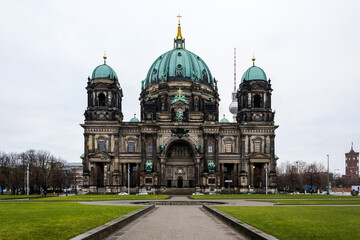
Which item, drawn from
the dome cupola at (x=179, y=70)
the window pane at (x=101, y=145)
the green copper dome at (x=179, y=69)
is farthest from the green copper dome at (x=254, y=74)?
the window pane at (x=101, y=145)

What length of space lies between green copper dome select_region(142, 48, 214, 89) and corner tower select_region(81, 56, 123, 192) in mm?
16576

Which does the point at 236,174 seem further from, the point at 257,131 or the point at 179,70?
the point at 179,70

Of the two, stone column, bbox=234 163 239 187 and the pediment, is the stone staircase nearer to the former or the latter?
stone column, bbox=234 163 239 187

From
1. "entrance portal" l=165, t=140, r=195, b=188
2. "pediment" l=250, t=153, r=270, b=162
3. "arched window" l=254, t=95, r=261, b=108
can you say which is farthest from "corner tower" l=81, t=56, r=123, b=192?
"arched window" l=254, t=95, r=261, b=108

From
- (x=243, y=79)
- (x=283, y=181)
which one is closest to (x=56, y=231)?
(x=243, y=79)

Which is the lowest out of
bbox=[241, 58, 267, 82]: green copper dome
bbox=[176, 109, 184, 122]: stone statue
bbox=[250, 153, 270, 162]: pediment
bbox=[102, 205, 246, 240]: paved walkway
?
bbox=[102, 205, 246, 240]: paved walkway

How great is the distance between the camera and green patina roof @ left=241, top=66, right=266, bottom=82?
98.8m

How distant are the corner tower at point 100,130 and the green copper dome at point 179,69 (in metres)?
16.6

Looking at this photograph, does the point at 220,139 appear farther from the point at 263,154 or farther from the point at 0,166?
the point at 0,166

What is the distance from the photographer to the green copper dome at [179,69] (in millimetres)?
108875

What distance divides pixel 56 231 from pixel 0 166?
10561cm

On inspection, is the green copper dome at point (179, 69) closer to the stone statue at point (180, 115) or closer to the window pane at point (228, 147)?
the stone statue at point (180, 115)

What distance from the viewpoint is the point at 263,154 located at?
3684 inches

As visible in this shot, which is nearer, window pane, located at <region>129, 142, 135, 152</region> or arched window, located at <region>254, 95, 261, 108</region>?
window pane, located at <region>129, 142, 135, 152</region>
